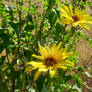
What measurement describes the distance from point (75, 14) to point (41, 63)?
1.32ft

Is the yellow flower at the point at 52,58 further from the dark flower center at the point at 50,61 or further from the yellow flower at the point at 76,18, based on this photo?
the yellow flower at the point at 76,18

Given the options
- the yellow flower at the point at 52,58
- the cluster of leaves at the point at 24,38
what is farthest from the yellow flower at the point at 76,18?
the yellow flower at the point at 52,58

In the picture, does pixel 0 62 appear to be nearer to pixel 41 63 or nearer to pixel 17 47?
pixel 17 47

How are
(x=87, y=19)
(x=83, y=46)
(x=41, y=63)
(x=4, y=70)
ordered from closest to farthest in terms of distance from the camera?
1. (x=41, y=63)
2. (x=87, y=19)
3. (x=4, y=70)
4. (x=83, y=46)

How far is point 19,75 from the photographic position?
1.34 metres

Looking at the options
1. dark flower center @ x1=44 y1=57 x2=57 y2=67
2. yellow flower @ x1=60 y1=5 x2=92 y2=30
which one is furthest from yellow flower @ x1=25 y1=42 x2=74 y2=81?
yellow flower @ x1=60 y1=5 x2=92 y2=30

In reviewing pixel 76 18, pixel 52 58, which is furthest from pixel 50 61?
pixel 76 18

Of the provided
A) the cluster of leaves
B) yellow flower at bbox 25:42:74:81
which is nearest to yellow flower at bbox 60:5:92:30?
the cluster of leaves

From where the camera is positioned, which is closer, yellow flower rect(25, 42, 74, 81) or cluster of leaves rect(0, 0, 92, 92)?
yellow flower rect(25, 42, 74, 81)

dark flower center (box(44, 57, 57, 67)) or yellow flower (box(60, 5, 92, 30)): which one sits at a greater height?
yellow flower (box(60, 5, 92, 30))

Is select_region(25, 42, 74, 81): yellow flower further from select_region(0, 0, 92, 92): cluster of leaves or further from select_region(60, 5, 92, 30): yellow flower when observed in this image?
select_region(60, 5, 92, 30): yellow flower

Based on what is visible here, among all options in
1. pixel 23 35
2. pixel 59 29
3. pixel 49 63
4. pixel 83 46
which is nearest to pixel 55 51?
pixel 49 63

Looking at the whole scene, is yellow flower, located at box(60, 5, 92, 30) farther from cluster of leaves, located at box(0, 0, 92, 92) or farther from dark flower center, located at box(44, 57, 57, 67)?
dark flower center, located at box(44, 57, 57, 67)

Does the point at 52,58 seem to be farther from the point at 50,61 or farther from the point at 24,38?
the point at 24,38
